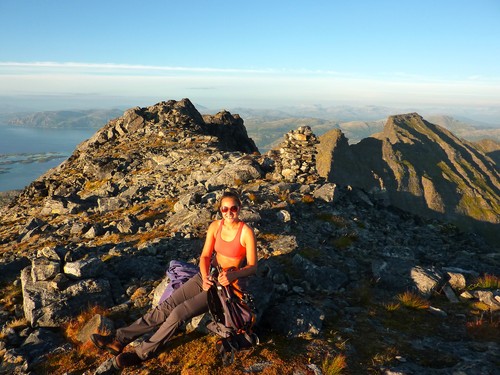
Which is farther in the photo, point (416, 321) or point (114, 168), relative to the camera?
point (114, 168)

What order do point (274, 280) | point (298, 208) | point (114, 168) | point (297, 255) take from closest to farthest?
1. point (274, 280)
2. point (297, 255)
3. point (298, 208)
4. point (114, 168)

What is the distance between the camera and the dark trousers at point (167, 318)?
6.97m

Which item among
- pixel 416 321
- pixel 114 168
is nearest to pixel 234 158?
pixel 114 168

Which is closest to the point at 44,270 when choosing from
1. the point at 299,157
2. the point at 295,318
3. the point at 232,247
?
the point at 232,247

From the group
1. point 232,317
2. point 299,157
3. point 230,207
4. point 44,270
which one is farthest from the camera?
point 299,157

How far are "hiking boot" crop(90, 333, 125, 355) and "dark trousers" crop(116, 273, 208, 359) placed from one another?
0.11m

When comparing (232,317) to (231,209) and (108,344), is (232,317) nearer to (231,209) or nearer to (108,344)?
(231,209)

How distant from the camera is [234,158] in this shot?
2605 centimetres

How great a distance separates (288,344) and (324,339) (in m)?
0.94

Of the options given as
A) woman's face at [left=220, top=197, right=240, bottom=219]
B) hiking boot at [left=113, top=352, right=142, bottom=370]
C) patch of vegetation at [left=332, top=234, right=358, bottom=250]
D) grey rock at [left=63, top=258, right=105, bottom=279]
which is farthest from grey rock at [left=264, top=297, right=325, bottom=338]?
grey rock at [left=63, top=258, right=105, bottom=279]

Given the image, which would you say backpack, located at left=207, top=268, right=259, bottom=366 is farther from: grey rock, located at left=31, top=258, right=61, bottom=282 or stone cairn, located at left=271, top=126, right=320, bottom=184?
stone cairn, located at left=271, top=126, right=320, bottom=184

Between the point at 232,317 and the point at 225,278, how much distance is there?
2.97 feet

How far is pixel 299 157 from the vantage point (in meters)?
20.5

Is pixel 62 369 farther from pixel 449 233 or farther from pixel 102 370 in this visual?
pixel 449 233
